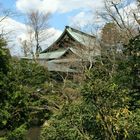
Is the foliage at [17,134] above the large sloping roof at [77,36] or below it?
below

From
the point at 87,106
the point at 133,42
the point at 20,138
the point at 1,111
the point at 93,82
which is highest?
the point at 133,42

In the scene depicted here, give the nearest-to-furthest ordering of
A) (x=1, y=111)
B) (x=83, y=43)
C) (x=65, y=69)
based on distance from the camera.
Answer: (x=1, y=111), (x=65, y=69), (x=83, y=43)

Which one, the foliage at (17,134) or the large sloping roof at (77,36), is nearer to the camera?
the foliage at (17,134)

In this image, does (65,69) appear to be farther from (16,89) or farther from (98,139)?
(98,139)

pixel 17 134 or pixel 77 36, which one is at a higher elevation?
pixel 77 36

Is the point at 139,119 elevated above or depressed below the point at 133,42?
below

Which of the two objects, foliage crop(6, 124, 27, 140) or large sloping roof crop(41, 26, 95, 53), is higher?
large sloping roof crop(41, 26, 95, 53)

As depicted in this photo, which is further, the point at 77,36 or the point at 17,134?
the point at 77,36

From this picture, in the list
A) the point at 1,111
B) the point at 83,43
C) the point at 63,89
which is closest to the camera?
the point at 1,111

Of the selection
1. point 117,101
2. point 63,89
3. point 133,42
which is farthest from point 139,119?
point 63,89

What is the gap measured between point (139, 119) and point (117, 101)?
632 millimetres

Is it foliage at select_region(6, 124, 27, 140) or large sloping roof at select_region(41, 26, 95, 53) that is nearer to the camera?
foliage at select_region(6, 124, 27, 140)

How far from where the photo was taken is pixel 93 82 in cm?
751

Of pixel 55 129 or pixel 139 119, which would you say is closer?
pixel 139 119
